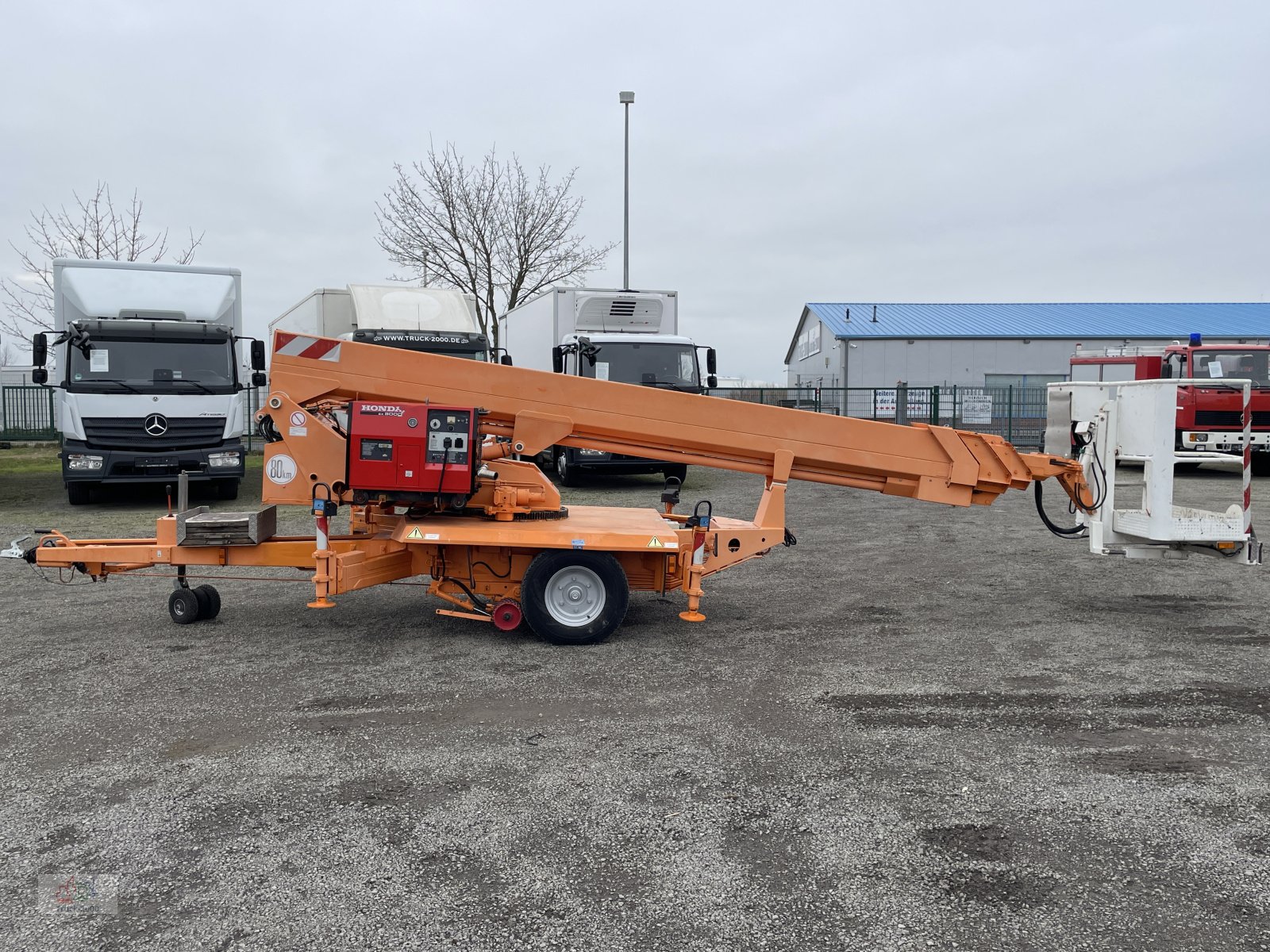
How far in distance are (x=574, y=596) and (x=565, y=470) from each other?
1069cm

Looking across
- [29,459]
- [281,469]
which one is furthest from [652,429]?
[29,459]

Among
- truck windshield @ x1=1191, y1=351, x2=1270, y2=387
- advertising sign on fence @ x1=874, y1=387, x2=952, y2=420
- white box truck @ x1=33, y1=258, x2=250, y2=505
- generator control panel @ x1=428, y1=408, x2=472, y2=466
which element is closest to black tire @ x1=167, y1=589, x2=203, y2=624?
generator control panel @ x1=428, y1=408, x2=472, y2=466

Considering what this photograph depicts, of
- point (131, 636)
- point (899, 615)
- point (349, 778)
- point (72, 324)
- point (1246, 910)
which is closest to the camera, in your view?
point (1246, 910)

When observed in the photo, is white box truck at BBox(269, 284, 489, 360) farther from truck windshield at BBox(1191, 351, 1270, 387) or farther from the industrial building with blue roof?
the industrial building with blue roof

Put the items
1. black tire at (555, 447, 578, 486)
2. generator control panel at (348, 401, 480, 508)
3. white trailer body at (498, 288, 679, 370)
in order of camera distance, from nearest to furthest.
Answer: generator control panel at (348, 401, 480, 508)
black tire at (555, 447, 578, 486)
white trailer body at (498, 288, 679, 370)

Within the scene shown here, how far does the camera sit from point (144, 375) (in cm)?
1331

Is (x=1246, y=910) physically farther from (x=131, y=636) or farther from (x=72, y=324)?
(x=72, y=324)

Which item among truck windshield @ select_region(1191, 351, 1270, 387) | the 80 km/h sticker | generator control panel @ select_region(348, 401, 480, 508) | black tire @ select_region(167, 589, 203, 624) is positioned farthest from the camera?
truck windshield @ select_region(1191, 351, 1270, 387)

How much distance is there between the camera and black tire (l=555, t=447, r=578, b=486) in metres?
16.8

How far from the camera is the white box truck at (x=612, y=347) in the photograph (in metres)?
15.9

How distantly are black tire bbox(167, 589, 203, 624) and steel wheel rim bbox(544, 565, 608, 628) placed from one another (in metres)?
2.60

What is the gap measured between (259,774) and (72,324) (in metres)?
11.2

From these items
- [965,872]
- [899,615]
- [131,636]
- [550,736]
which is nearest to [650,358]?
[899,615]

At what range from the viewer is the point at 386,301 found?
48.9ft
